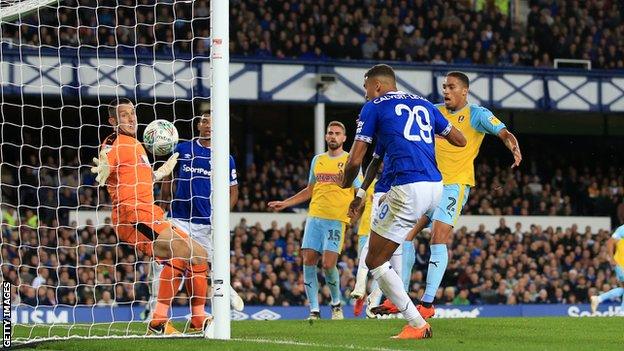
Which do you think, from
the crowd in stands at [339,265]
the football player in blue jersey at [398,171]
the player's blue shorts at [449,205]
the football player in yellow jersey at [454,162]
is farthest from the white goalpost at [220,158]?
the crowd in stands at [339,265]

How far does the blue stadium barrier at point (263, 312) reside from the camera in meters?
20.3

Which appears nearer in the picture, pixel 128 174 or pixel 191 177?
pixel 128 174

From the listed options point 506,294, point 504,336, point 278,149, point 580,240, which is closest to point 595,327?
point 504,336

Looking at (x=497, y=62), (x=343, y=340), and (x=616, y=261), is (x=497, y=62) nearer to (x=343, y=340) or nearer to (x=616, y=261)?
(x=616, y=261)

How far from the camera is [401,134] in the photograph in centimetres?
1000

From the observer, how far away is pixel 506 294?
25438mm

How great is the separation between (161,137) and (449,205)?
2.94m

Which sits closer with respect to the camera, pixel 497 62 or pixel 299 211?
pixel 299 211

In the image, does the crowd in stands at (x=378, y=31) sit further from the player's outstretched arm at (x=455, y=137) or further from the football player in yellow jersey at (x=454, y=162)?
the player's outstretched arm at (x=455, y=137)

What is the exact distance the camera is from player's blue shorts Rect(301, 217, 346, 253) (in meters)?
15.4

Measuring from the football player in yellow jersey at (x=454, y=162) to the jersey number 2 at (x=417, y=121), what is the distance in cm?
216

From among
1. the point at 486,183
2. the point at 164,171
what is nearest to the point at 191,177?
the point at 164,171

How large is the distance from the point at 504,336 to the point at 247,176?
61.3 feet

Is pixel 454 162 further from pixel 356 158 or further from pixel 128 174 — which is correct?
pixel 128 174
